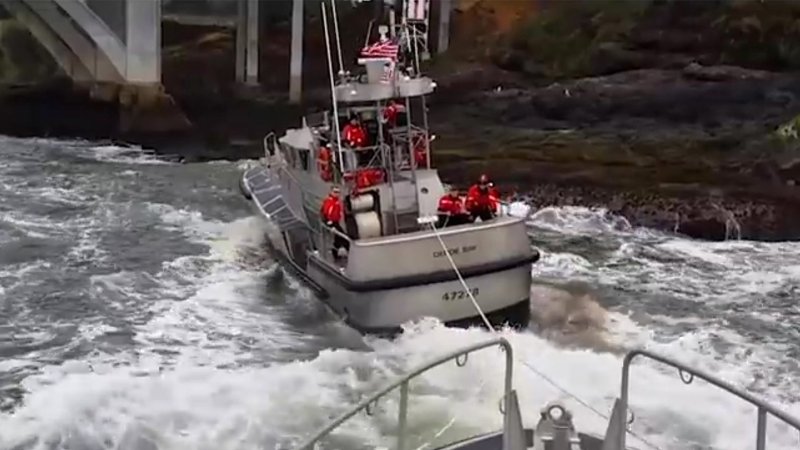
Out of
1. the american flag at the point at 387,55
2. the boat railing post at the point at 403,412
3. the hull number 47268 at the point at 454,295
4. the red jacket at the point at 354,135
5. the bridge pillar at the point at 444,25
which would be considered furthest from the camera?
the bridge pillar at the point at 444,25

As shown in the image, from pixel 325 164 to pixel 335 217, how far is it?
5.23 feet

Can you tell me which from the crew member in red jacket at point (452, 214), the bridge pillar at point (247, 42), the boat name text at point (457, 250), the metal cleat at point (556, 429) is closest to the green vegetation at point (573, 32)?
the bridge pillar at point (247, 42)

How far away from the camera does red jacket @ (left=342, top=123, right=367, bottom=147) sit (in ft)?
56.4

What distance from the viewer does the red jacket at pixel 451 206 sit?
16.6 metres

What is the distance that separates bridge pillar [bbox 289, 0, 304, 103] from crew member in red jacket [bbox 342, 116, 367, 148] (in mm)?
27537

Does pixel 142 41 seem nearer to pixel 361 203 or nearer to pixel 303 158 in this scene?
pixel 303 158

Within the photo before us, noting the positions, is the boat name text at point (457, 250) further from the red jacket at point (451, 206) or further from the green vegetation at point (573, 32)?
the green vegetation at point (573, 32)

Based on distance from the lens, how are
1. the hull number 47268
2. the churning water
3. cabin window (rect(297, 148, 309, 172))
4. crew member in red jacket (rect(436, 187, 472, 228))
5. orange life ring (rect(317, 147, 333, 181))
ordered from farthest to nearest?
1. cabin window (rect(297, 148, 309, 172))
2. orange life ring (rect(317, 147, 333, 181))
3. crew member in red jacket (rect(436, 187, 472, 228))
4. the hull number 47268
5. the churning water

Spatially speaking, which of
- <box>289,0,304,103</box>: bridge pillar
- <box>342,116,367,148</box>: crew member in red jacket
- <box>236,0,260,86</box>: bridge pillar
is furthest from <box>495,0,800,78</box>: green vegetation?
<box>342,116,367,148</box>: crew member in red jacket

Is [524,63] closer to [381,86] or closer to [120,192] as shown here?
[120,192]

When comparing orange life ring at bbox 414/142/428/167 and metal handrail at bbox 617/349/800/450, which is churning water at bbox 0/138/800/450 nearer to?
orange life ring at bbox 414/142/428/167

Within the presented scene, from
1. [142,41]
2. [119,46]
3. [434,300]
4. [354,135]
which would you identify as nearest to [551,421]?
[434,300]

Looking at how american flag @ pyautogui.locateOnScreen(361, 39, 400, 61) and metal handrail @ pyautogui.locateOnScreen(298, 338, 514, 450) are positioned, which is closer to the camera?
metal handrail @ pyautogui.locateOnScreen(298, 338, 514, 450)

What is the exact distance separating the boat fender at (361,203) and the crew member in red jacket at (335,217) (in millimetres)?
195
